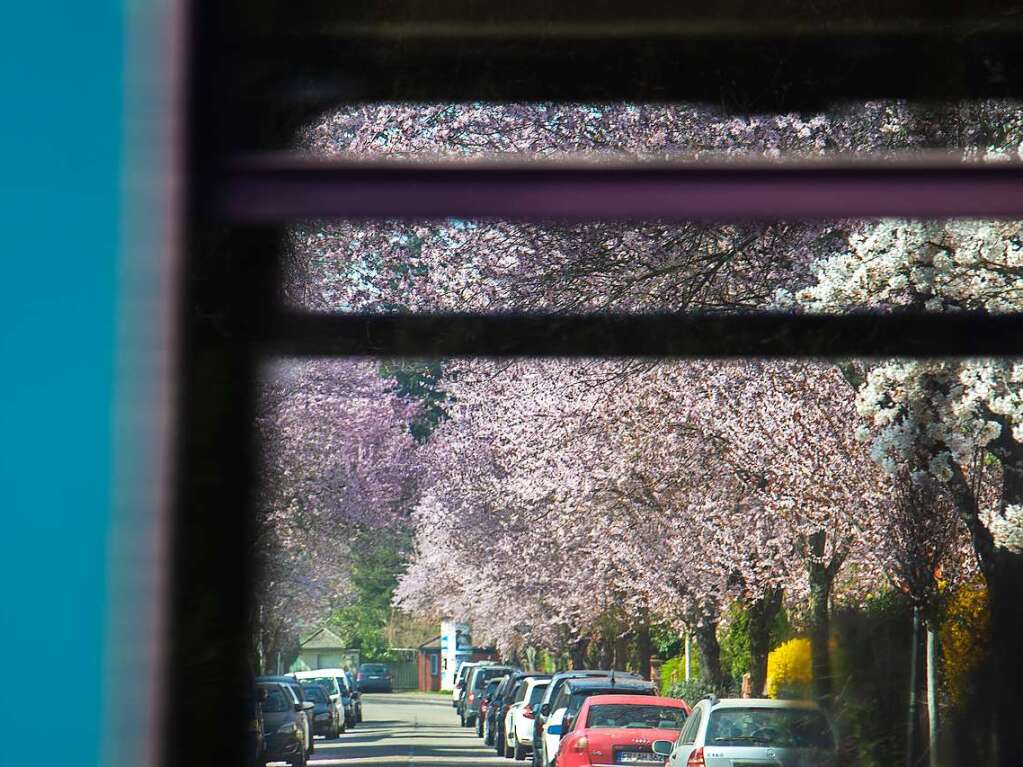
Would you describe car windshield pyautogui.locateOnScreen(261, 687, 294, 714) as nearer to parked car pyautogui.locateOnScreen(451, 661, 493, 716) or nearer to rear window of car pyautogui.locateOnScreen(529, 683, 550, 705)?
rear window of car pyautogui.locateOnScreen(529, 683, 550, 705)

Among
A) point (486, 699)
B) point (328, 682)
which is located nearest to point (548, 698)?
point (328, 682)

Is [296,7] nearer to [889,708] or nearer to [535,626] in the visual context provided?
[889,708]

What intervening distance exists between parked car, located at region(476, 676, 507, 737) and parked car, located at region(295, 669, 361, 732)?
2.37 metres

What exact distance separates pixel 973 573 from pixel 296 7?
9.61 m

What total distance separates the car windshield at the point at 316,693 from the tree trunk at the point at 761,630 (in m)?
7.85

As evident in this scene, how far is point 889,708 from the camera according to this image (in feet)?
39.3

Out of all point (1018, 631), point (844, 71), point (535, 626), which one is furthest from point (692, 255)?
point (535, 626)

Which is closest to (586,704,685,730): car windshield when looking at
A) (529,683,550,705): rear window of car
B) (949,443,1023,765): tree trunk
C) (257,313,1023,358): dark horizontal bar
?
(949,443,1023,765): tree trunk

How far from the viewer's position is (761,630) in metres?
15.4

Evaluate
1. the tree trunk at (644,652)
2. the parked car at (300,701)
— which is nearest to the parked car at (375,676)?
the tree trunk at (644,652)

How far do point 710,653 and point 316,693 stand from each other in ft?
22.2

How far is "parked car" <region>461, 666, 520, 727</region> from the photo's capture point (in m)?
28.1

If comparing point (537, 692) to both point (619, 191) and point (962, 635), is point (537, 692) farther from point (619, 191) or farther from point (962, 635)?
point (619, 191)

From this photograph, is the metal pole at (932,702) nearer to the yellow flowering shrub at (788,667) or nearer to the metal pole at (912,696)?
the metal pole at (912,696)
